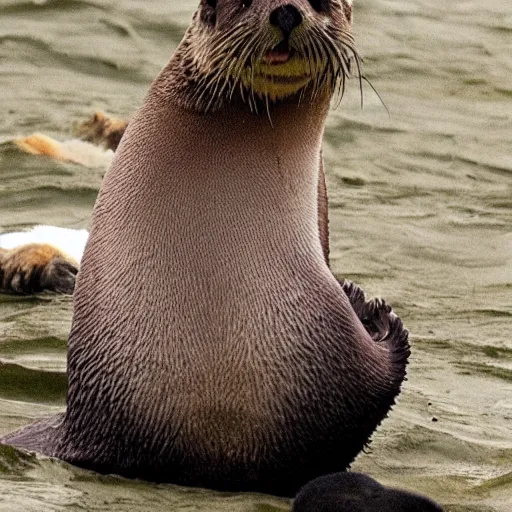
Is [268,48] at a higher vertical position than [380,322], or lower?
higher

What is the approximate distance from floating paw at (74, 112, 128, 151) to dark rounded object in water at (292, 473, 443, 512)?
19.1 feet

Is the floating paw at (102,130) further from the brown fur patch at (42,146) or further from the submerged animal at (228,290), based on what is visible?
the submerged animal at (228,290)

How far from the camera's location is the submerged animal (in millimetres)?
5410

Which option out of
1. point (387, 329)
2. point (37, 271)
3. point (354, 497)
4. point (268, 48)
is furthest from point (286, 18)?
point (37, 271)

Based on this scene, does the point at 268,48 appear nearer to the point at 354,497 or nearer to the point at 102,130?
the point at 354,497

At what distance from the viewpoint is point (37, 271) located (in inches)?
336

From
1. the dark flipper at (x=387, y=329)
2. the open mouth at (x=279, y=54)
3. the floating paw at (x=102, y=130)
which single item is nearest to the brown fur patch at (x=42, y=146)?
the floating paw at (x=102, y=130)

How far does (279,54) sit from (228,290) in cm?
74

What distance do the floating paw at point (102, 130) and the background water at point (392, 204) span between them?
0.23 meters

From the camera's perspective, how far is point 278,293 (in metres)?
5.47

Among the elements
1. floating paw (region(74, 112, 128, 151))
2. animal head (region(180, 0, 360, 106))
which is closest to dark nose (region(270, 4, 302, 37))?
animal head (region(180, 0, 360, 106))

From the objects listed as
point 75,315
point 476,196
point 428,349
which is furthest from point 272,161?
point 476,196

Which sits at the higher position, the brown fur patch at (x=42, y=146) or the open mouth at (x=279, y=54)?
the open mouth at (x=279, y=54)

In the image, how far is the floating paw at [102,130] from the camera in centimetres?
1087
